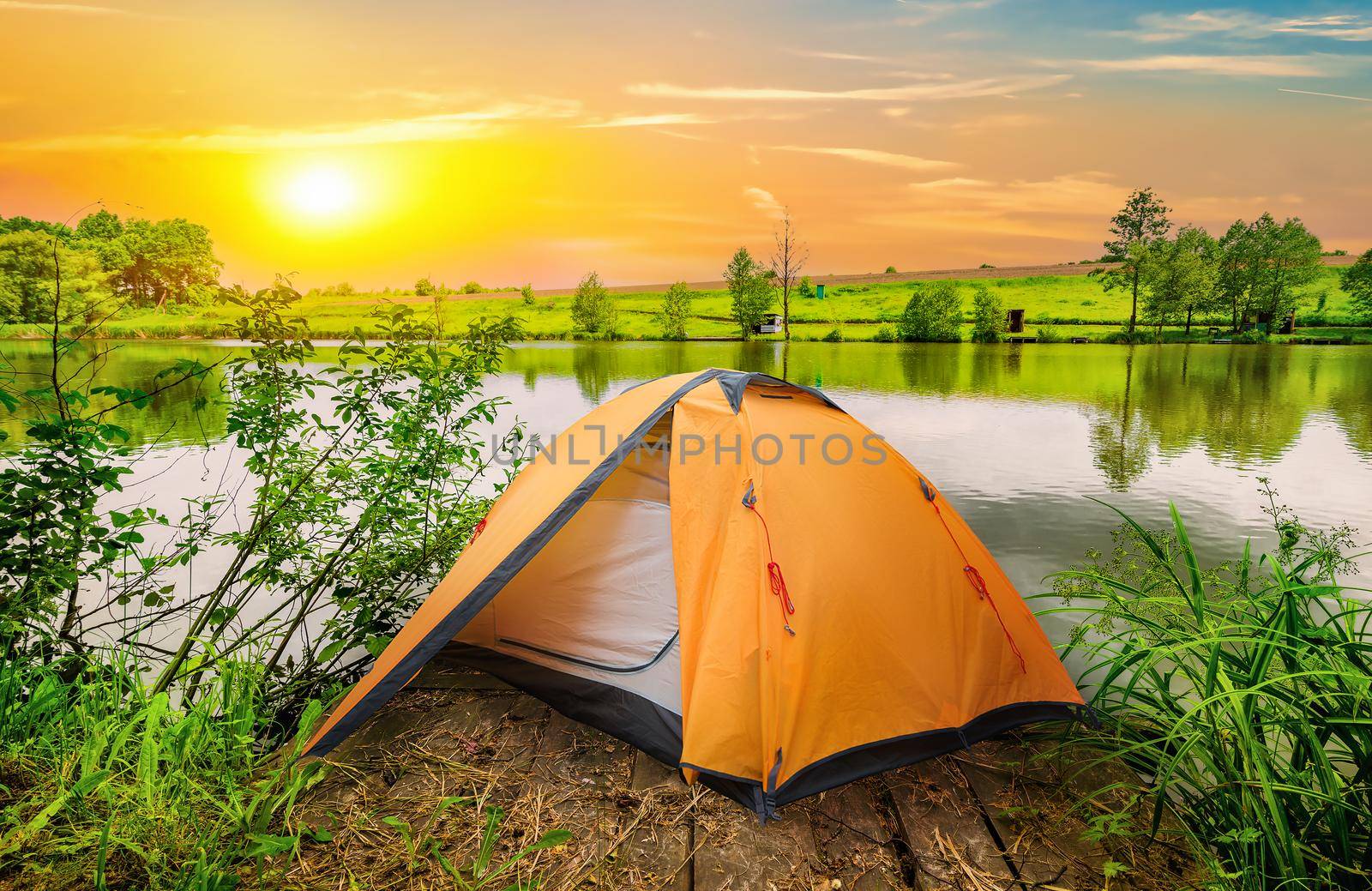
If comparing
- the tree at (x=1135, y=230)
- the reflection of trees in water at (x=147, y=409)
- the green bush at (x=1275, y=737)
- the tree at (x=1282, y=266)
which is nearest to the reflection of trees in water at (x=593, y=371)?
the reflection of trees in water at (x=147, y=409)

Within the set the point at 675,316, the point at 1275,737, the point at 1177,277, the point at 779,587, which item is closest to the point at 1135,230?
the point at 1177,277

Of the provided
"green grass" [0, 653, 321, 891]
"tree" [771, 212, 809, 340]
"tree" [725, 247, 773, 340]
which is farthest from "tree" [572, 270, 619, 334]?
"green grass" [0, 653, 321, 891]

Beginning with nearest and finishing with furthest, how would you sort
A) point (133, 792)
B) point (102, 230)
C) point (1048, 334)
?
point (133, 792)
point (102, 230)
point (1048, 334)

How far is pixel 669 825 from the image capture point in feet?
7.43

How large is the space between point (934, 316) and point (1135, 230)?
38.9 ft

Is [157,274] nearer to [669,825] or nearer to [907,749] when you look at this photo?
[669,825]

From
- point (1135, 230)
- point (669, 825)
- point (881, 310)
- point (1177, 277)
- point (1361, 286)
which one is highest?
point (1135, 230)

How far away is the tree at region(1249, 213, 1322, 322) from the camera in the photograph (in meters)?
40.1

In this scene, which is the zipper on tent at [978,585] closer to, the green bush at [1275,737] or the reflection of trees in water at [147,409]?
the green bush at [1275,737]

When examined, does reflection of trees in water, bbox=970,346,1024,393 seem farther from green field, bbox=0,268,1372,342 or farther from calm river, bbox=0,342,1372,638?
green field, bbox=0,268,1372,342

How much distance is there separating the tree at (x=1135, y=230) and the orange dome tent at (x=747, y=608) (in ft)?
134

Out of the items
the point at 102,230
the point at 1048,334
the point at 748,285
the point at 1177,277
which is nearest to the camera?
the point at 102,230

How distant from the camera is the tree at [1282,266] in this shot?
4009 cm

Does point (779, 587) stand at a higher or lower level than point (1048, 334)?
lower
